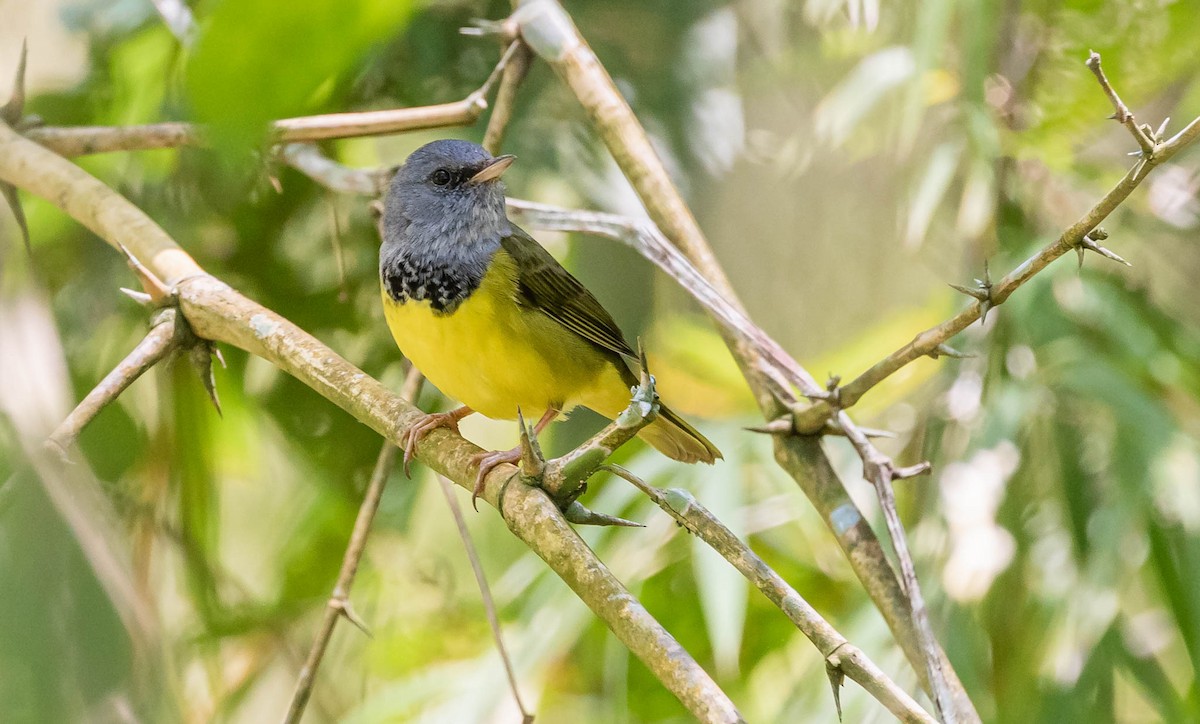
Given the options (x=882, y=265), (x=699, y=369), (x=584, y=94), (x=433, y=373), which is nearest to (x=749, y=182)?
(x=882, y=265)

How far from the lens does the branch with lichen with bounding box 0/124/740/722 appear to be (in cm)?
150

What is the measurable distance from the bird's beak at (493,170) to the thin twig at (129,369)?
3.18ft

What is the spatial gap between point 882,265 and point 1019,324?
1594 mm

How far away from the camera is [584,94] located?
293cm

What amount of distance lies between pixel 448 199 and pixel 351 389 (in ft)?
2.98

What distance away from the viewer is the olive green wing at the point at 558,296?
9.34 ft

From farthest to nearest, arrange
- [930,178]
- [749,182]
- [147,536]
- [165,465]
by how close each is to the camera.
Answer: [749,182] → [930,178] → [165,465] → [147,536]

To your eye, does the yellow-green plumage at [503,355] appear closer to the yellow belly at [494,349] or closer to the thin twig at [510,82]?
the yellow belly at [494,349]

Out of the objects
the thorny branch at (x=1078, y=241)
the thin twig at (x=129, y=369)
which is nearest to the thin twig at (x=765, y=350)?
the thorny branch at (x=1078, y=241)

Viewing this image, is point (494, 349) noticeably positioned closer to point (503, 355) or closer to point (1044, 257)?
point (503, 355)

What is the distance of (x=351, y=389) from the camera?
2.26m

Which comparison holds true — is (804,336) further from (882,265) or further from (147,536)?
(147,536)

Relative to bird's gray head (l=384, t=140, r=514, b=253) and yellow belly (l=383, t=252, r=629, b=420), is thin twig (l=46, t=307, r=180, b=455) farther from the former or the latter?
bird's gray head (l=384, t=140, r=514, b=253)

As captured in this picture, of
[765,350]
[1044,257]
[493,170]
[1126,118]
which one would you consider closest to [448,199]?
[493,170]
